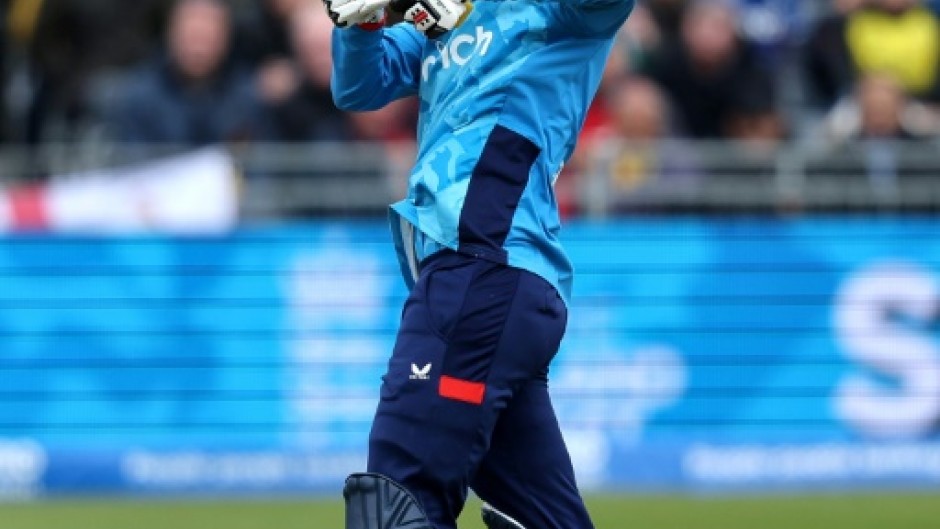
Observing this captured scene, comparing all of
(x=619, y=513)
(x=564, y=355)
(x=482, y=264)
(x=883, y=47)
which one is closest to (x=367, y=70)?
(x=482, y=264)

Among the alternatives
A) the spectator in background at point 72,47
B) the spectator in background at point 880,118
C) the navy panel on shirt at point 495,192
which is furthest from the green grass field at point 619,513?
the navy panel on shirt at point 495,192

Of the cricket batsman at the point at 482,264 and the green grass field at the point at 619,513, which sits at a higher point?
the cricket batsman at the point at 482,264

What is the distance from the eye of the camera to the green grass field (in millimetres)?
10375

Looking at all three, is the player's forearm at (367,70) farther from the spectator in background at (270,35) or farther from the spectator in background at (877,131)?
the spectator in background at (270,35)

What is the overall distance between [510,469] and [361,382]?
7449mm

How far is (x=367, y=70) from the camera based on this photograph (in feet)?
19.5

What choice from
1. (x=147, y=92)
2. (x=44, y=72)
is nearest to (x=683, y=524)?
(x=147, y=92)

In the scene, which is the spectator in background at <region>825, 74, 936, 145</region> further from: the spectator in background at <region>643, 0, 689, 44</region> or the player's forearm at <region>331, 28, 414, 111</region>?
the player's forearm at <region>331, 28, 414, 111</region>

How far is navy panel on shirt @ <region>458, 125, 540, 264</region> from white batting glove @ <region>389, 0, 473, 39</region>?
31 cm

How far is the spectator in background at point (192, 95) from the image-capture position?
44.4ft

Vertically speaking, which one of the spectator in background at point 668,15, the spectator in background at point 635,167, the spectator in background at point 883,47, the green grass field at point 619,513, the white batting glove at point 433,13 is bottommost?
the green grass field at point 619,513

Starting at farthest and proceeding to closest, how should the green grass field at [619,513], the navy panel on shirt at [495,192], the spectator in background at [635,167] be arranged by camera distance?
the spectator in background at [635,167] < the green grass field at [619,513] < the navy panel on shirt at [495,192]

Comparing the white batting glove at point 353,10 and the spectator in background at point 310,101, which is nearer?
the white batting glove at point 353,10

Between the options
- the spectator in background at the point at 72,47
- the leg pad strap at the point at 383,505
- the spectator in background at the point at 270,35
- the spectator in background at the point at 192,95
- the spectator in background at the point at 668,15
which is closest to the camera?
the leg pad strap at the point at 383,505
